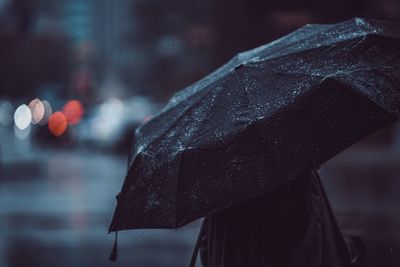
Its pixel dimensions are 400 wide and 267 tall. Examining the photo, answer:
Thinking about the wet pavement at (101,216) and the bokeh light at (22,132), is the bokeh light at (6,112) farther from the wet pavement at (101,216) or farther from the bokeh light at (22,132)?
the wet pavement at (101,216)

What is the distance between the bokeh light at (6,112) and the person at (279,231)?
36.4 metres

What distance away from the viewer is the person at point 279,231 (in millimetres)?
4328

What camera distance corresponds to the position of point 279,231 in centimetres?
432

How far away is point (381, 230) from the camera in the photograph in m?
12.1

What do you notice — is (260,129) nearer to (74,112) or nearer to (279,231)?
(279,231)

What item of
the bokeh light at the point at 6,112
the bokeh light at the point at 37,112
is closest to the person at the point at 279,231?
the bokeh light at the point at 6,112

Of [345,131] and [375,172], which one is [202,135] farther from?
[375,172]

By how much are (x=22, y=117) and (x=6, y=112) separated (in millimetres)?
1188

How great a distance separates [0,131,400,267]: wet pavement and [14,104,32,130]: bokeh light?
57.0ft

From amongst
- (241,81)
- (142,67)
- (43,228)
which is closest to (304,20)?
(43,228)

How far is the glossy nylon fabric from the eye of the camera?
14.2 feet

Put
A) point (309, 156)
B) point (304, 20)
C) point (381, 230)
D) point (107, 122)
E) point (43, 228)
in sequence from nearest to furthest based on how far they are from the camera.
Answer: point (309, 156)
point (381, 230)
point (43, 228)
point (304, 20)
point (107, 122)

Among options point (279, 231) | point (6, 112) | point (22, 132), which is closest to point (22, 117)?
point (6, 112)

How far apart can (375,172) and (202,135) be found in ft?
55.0
